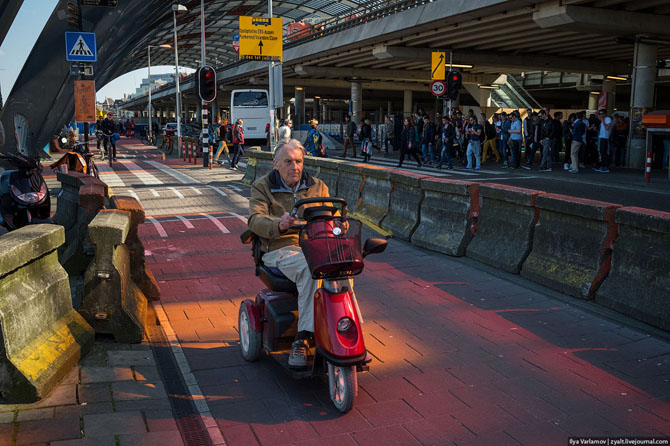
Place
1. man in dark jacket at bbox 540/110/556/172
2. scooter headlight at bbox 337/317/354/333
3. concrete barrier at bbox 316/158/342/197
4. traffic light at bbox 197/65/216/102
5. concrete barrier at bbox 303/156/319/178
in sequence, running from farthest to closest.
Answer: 1. traffic light at bbox 197/65/216/102
2. man in dark jacket at bbox 540/110/556/172
3. concrete barrier at bbox 303/156/319/178
4. concrete barrier at bbox 316/158/342/197
5. scooter headlight at bbox 337/317/354/333

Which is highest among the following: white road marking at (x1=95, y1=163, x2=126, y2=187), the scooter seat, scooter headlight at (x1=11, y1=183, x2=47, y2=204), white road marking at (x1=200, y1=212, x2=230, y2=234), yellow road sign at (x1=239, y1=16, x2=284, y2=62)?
yellow road sign at (x1=239, y1=16, x2=284, y2=62)

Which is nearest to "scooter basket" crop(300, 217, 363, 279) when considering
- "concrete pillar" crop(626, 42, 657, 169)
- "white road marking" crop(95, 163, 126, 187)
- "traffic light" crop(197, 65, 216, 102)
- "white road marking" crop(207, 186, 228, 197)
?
"white road marking" crop(207, 186, 228, 197)

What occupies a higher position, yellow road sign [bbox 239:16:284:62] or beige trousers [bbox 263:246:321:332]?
yellow road sign [bbox 239:16:284:62]

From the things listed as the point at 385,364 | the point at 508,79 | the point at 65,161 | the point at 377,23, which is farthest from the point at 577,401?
the point at 508,79

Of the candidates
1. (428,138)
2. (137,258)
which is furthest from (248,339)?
(428,138)

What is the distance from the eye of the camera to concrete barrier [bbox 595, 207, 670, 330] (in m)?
5.21

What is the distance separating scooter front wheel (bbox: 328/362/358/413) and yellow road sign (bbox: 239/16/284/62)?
17527mm

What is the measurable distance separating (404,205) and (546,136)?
12.0 m

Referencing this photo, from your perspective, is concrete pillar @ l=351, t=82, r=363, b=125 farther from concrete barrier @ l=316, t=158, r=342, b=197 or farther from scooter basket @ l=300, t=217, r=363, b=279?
scooter basket @ l=300, t=217, r=363, b=279

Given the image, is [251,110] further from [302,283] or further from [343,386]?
[343,386]

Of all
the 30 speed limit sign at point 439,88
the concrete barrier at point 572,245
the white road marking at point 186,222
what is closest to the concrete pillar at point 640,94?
the 30 speed limit sign at point 439,88

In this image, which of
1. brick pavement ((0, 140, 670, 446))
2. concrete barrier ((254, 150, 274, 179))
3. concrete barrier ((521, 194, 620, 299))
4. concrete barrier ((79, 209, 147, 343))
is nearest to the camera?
brick pavement ((0, 140, 670, 446))

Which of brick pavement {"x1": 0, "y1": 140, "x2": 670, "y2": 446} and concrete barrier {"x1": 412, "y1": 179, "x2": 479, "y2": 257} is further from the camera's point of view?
concrete barrier {"x1": 412, "y1": 179, "x2": 479, "y2": 257}

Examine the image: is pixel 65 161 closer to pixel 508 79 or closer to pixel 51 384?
pixel 51 384
